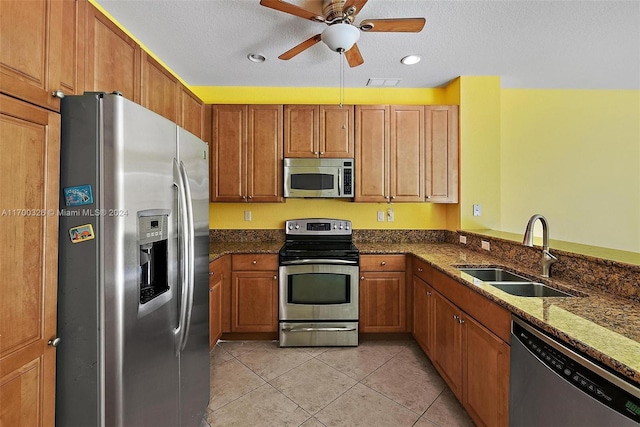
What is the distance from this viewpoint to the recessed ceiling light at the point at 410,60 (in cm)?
249

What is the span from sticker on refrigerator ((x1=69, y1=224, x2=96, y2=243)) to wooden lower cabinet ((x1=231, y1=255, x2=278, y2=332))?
1.71 m

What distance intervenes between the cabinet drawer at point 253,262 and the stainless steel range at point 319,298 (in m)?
0.10

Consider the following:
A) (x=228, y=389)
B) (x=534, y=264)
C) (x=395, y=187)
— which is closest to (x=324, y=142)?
(x=395, y=187)

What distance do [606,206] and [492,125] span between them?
1.73 metres

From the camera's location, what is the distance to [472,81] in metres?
2.91

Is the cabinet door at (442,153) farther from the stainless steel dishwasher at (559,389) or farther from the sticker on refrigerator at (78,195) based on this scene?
the sticker on refrigerator at (78,195)

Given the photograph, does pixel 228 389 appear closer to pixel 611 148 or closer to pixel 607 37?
pixel 607 37

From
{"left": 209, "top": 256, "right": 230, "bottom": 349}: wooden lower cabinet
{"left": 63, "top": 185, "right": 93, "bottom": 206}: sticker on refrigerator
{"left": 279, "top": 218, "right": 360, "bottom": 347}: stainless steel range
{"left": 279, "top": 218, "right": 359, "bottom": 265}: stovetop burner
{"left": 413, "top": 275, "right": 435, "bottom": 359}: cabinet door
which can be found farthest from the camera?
{"left": 279, "top": 218, "right": 359, "bottom": 265}: stovetop burner

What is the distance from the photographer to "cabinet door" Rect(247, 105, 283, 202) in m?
2.94

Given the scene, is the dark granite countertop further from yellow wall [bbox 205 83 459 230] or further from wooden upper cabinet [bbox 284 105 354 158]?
wooden upper cabinet [bbox 284 105 354 158]

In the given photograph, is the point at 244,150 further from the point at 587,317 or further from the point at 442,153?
the point at 587,317

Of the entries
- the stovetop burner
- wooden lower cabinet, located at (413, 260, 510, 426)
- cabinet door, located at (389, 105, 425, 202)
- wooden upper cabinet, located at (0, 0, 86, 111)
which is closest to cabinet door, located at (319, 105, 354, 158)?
cabinet door, located at (389, 105, 425, 202)

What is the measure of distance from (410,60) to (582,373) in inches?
98.0

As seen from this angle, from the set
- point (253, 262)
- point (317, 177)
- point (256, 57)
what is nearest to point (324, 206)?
point (317, 177)
